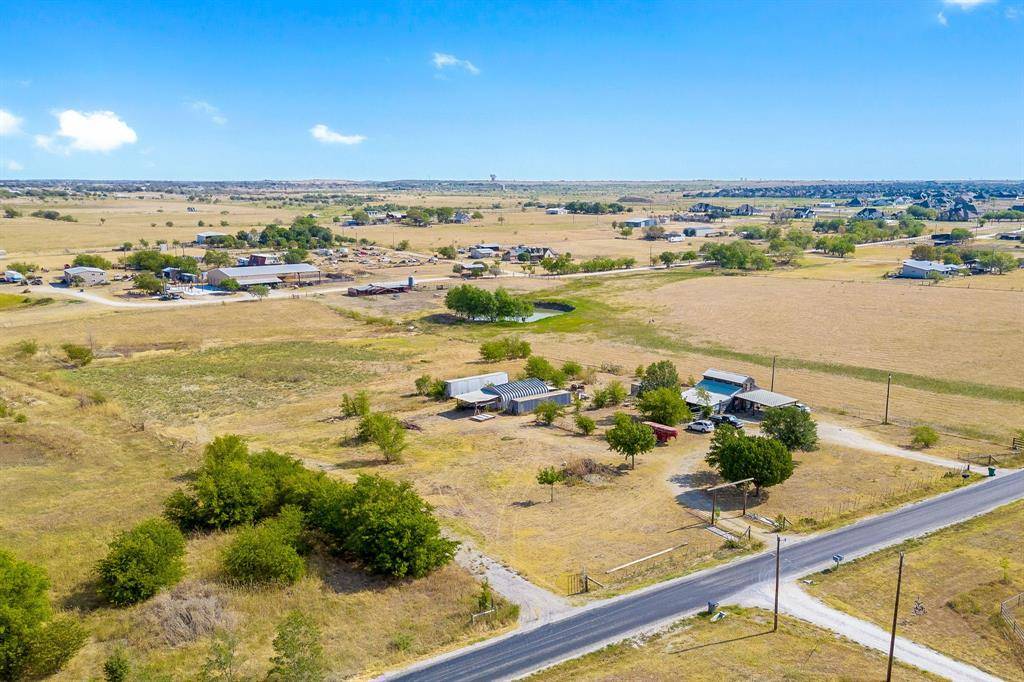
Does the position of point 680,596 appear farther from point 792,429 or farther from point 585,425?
point 585,425

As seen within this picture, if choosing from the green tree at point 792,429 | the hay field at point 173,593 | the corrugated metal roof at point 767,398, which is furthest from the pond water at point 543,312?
the hay field at point 173,593

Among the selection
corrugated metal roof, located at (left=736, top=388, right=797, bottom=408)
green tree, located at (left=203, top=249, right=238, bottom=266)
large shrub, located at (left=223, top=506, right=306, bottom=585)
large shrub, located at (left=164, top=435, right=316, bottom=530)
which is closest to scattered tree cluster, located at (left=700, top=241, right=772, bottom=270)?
corrugated metal roof, located at (left=736, top=388, right=797, bottom=408)

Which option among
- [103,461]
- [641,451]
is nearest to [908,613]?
[641,451]

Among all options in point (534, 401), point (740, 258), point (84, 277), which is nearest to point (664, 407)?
point (534, 401)

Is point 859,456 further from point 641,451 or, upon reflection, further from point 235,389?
point 235,389

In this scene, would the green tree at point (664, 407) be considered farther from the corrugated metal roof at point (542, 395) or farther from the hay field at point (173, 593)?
the hay field at point (173, 593)

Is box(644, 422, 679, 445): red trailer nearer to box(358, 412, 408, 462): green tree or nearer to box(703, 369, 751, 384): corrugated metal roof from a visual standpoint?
box(703, 369, 751, 384): corrugated metal roof
